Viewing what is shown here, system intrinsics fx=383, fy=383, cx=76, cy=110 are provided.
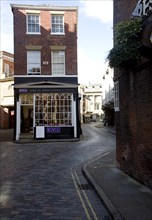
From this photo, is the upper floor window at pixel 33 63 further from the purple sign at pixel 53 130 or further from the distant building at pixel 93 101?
the distant building at pixel 93 101

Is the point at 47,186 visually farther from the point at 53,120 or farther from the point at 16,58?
the point at 16,58

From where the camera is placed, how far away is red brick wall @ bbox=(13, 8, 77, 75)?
29.7 meters

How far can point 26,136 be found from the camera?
29.1 metres

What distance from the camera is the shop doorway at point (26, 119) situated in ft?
106

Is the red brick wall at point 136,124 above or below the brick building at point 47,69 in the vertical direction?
below

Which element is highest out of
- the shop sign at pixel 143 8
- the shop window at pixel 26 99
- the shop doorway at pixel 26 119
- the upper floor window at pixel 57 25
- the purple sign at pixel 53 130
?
the upper floor window at pixel 57 25

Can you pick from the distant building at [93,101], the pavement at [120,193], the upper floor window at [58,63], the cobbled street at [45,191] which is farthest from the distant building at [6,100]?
the distant building at [93,101]

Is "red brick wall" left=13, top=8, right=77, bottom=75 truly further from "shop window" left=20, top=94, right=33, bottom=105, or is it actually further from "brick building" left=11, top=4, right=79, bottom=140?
"shop window" left=20, top=94, right=33, bottom=105

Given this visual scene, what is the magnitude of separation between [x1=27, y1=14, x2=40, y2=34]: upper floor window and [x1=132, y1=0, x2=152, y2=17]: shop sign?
20.9 metres

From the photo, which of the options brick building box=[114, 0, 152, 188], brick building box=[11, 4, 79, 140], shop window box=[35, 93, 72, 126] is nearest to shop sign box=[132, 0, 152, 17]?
brick building box=[114, 0, 152, 188]

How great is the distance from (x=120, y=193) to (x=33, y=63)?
21.6 meters

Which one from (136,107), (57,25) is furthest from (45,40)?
(136,107)

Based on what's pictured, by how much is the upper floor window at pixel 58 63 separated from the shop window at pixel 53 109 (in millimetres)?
1992

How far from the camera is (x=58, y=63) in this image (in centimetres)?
2992
